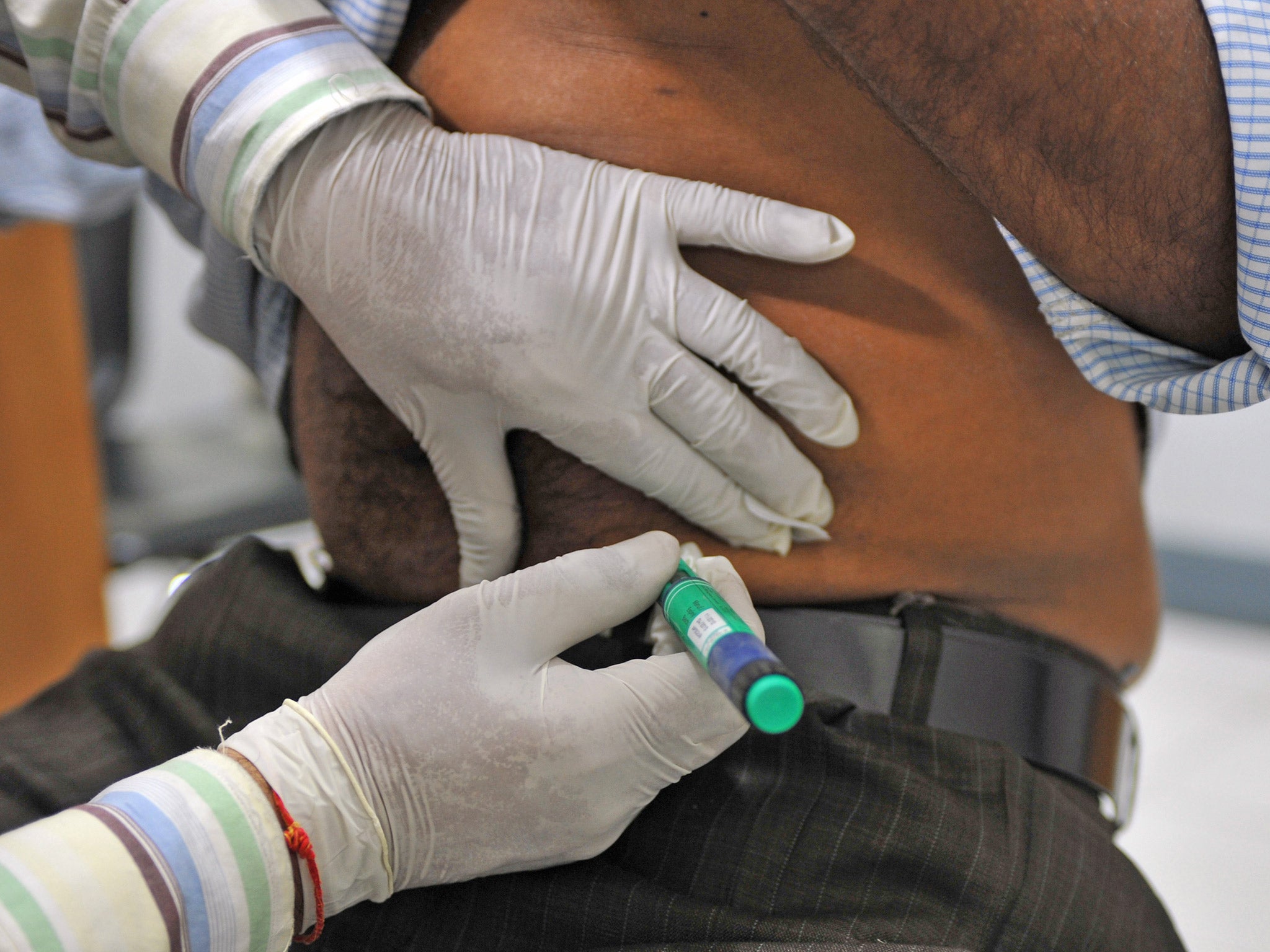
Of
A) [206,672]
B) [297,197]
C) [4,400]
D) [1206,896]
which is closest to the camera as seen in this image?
[297,197]

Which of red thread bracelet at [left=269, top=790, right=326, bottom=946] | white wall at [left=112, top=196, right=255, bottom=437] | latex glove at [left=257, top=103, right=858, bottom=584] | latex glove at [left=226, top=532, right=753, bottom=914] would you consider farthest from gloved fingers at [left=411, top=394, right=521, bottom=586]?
white wall at [left=112, top=196, right=255, bottom=437]

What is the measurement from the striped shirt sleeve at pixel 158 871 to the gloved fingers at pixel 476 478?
226 mm

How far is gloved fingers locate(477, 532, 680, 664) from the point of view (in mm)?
598

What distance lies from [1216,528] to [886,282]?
1951 mm

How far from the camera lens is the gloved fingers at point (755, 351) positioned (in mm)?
663

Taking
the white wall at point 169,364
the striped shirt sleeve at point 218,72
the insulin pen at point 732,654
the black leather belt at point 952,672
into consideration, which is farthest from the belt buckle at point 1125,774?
the white wall at point 169,364

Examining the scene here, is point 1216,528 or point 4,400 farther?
point 1216,528

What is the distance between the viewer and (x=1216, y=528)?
225 cm

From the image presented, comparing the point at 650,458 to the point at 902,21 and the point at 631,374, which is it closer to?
the point at 631,374

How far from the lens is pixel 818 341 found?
0.69 m

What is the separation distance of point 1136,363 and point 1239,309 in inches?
2.9

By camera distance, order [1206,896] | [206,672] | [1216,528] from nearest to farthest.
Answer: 1. [206,672]
2. [1206,896]
3. [1216,528]

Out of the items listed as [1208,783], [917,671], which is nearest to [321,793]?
[917,671]

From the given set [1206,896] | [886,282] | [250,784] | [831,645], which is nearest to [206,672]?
[250,784]
